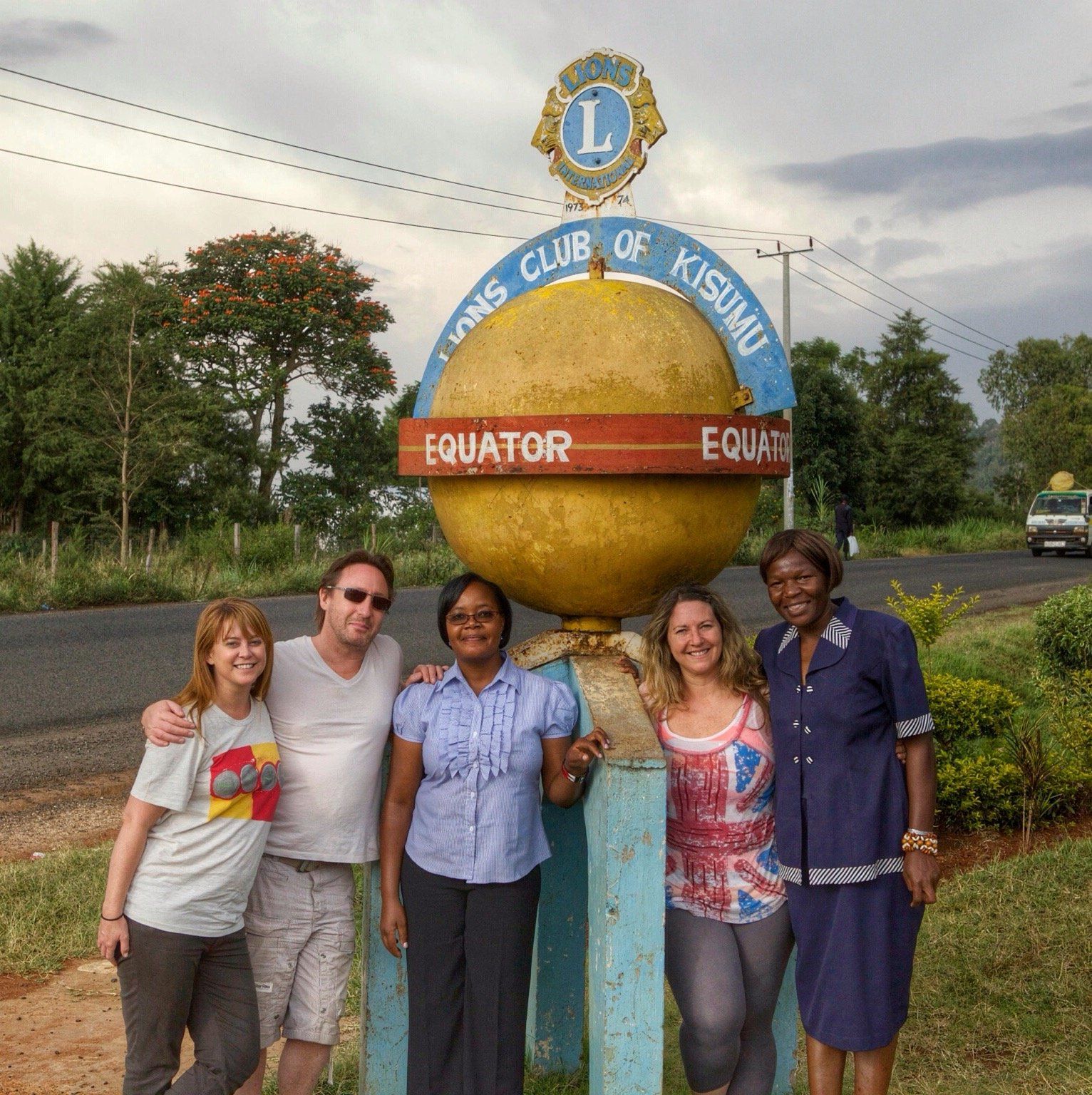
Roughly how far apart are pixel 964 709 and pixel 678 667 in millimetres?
4575

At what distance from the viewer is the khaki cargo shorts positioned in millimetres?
3100

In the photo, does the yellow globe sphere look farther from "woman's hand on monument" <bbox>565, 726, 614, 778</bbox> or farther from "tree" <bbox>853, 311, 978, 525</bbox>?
"tree" <bbox>853, 311, 978, 525</bbox>

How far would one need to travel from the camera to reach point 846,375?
138 ft

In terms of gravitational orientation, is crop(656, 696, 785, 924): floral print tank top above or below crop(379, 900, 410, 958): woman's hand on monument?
above

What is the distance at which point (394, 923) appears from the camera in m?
3.13

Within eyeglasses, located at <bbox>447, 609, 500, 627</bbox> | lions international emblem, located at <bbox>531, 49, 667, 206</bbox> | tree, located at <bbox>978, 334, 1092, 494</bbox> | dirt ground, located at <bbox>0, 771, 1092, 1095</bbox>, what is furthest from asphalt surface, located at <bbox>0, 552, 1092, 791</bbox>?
tree, located at <bbox>978, 334, 1092, 494</bbox>

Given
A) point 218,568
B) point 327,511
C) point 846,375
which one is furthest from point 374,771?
point 846,375

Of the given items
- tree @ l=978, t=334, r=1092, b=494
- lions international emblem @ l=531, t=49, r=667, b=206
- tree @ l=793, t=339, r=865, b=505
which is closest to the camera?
lions international emblem @ l=531, t=49, r=667, b=206

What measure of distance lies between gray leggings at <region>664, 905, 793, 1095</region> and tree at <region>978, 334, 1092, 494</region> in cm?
4333

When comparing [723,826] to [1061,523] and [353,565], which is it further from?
[1061,523]

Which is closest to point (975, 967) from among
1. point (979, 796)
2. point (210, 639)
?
point (979, 796)

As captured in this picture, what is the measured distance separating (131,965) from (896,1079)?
2472mm

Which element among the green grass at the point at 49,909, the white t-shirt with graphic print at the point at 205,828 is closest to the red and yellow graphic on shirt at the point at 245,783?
the white t-shirt with graphic print at the point at 205,828

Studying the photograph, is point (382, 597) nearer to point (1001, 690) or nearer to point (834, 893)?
point (834, 893)
